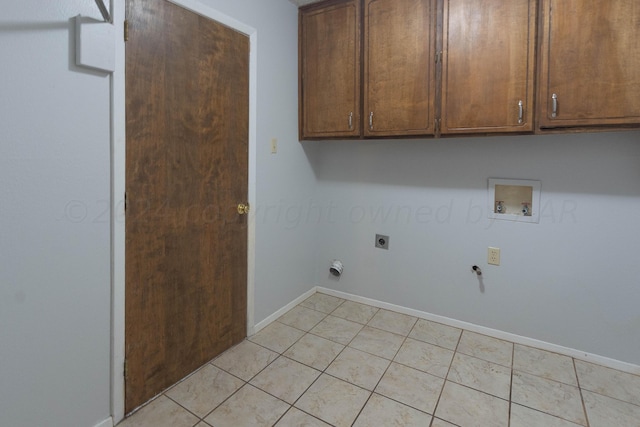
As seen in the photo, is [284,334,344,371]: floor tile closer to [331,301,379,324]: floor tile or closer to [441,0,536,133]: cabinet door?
[331,301,379,324]: floor tile

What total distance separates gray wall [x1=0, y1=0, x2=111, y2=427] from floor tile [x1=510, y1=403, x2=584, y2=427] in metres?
1.86

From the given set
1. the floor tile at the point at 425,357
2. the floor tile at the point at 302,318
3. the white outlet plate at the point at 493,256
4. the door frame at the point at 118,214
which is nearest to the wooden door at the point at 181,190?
the door frame at the point at 118,214

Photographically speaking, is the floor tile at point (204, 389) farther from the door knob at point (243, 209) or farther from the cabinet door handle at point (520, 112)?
the cabinet door handle at point (520, 112)

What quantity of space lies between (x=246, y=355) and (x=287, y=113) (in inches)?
65.2

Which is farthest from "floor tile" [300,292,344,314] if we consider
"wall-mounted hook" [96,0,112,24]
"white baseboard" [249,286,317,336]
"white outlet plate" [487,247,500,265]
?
"wall-mounted hook" [96,0,112,24]

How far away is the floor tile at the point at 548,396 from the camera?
1592 millimetres

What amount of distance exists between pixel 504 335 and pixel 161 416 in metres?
2.10

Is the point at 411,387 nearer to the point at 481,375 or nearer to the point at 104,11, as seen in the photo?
the point at 481,375

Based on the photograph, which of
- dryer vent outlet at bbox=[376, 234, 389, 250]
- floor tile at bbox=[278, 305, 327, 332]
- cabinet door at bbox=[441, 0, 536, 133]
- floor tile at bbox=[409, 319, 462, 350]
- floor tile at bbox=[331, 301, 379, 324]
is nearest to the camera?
cabinet door at bbox=[441, 0, 536, 133]

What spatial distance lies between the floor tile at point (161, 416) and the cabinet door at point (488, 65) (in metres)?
2.04

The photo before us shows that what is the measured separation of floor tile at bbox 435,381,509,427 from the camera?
5.03 ft

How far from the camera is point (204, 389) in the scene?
1.74 m

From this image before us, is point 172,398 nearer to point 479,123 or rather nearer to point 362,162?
point 362,162

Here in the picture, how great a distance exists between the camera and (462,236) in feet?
7.69
